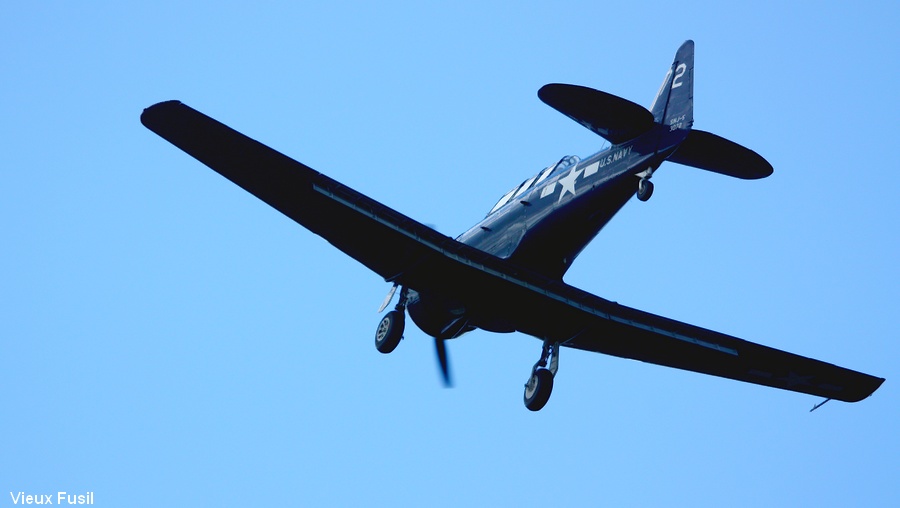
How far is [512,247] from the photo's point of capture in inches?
955

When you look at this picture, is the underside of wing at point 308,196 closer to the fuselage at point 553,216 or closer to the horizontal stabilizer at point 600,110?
the fuselage at point 553,216

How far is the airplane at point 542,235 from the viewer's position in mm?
22203

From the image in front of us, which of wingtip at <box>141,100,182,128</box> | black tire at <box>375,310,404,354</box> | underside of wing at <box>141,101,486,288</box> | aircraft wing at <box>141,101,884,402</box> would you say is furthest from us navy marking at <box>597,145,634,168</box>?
wingtip at <box>141,100,182,128</box>

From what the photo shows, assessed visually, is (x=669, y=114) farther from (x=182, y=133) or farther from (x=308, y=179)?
(x=182, y=133)

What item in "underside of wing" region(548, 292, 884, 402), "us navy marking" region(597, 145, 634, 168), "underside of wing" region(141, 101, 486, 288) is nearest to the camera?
"underside of wing" region(141, 101, 486, 288)

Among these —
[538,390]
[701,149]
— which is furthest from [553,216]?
[538,390]

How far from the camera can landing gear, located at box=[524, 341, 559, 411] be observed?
2400 centimetres

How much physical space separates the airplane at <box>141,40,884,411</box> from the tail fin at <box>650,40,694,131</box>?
3 centimetres

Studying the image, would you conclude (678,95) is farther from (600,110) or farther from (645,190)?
(645,190)

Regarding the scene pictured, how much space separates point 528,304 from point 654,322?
2.49m

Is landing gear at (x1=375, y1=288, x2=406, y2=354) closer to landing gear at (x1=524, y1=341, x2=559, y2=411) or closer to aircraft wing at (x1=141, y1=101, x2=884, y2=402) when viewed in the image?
aircraft wing at (x1=141, y1=101, x2=884, y2=402)

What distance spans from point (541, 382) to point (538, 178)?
12.9 feet

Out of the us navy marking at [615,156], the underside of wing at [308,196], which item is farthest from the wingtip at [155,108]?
the us navy marking at [615,156]

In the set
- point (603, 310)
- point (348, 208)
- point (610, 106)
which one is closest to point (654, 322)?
point (603, 310)
